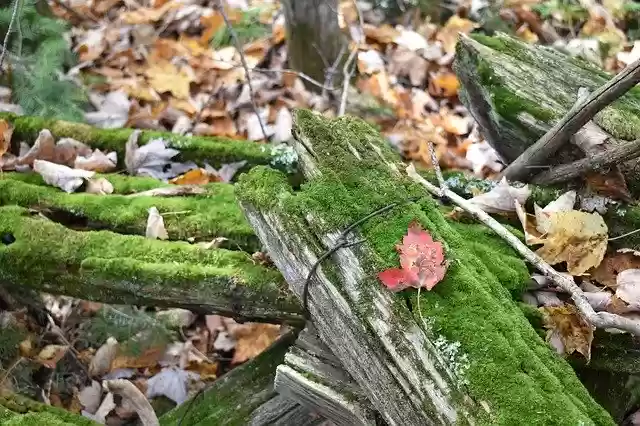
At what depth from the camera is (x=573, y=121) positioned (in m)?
2.40

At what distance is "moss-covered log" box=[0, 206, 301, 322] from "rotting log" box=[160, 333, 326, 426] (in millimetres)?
324

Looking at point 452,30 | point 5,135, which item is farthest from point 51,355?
point 452,30

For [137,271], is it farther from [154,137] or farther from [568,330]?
[568,330]

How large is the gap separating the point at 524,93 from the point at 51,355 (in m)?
2.55

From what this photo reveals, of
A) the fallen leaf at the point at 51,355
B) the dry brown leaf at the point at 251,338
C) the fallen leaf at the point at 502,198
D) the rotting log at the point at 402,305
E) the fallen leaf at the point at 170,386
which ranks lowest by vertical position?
the dry brown leaf at the point at 251,338

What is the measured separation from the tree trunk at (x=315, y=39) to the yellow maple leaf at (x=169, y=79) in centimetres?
83

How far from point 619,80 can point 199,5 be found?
14.6 feet

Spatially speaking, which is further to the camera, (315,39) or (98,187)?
(315,39)

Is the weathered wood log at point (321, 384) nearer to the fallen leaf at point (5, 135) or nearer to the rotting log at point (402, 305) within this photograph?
the rotting log at point (402, 305)

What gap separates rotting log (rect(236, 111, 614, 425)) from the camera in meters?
1.68

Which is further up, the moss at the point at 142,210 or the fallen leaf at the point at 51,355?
the moss at the point at 142,210

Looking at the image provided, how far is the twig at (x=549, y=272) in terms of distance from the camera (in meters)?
1.77

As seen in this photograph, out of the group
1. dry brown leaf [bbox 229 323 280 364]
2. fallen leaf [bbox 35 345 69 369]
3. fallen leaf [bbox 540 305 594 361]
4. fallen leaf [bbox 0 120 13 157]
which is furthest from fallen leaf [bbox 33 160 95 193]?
fallen leaf [bbox 540 305 594 361]

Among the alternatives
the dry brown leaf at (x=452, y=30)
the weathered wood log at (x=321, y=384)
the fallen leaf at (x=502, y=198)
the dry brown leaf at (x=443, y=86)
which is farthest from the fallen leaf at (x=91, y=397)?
the dry brown leaf at (x=452, y=30)
